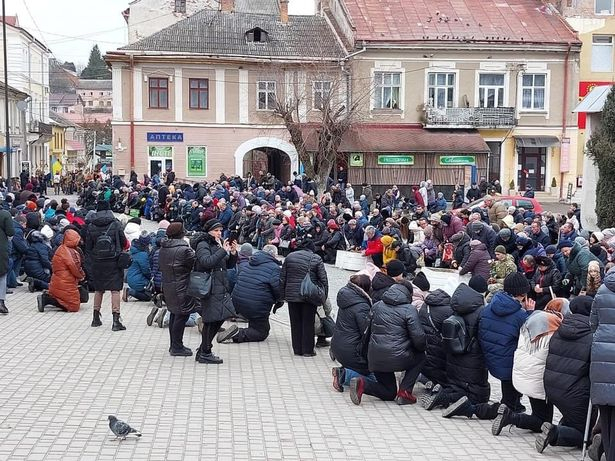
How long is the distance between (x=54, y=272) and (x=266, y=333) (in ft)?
13.4

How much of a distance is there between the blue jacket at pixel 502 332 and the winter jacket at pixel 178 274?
4.11 metres

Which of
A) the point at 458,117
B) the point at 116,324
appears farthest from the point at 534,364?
the point at 458,117

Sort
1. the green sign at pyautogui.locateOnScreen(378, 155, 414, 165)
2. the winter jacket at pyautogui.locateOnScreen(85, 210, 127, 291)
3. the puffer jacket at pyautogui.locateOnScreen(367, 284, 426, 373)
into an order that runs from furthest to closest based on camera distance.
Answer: the green sign at pyautogui.locateOnScreen(378, 155, 414, 165), the winter jacket at pyautogui.locateOnScreen(85, 210, 127, 291), the puffer jacket at pyautogui.locateOnScreen(367, 284, 426, 373)

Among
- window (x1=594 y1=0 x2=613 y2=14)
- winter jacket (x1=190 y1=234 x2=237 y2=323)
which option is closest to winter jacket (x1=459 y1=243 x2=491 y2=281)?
winter jacket (x1=190 y1=234 x2=237 y2=323)

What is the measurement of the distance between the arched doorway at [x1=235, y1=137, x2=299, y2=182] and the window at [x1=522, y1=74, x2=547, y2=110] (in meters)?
11.1

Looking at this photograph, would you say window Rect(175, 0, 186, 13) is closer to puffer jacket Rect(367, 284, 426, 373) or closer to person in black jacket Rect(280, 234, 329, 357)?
A: person in black jacket Rect(280, 234, 329, 357)

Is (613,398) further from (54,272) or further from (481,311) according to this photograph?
(54,272)

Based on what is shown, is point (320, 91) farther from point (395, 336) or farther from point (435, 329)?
point (395, 336)

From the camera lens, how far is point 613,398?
6.95m

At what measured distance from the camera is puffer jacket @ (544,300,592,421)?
7859 millimetres

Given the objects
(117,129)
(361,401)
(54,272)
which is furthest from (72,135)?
(361,401)

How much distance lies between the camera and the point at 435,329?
392 inches

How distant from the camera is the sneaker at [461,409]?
944 cm

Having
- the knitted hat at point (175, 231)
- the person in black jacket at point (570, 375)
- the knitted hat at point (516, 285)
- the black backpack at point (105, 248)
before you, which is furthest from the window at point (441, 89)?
the person in black jacket at point (570, 375)
